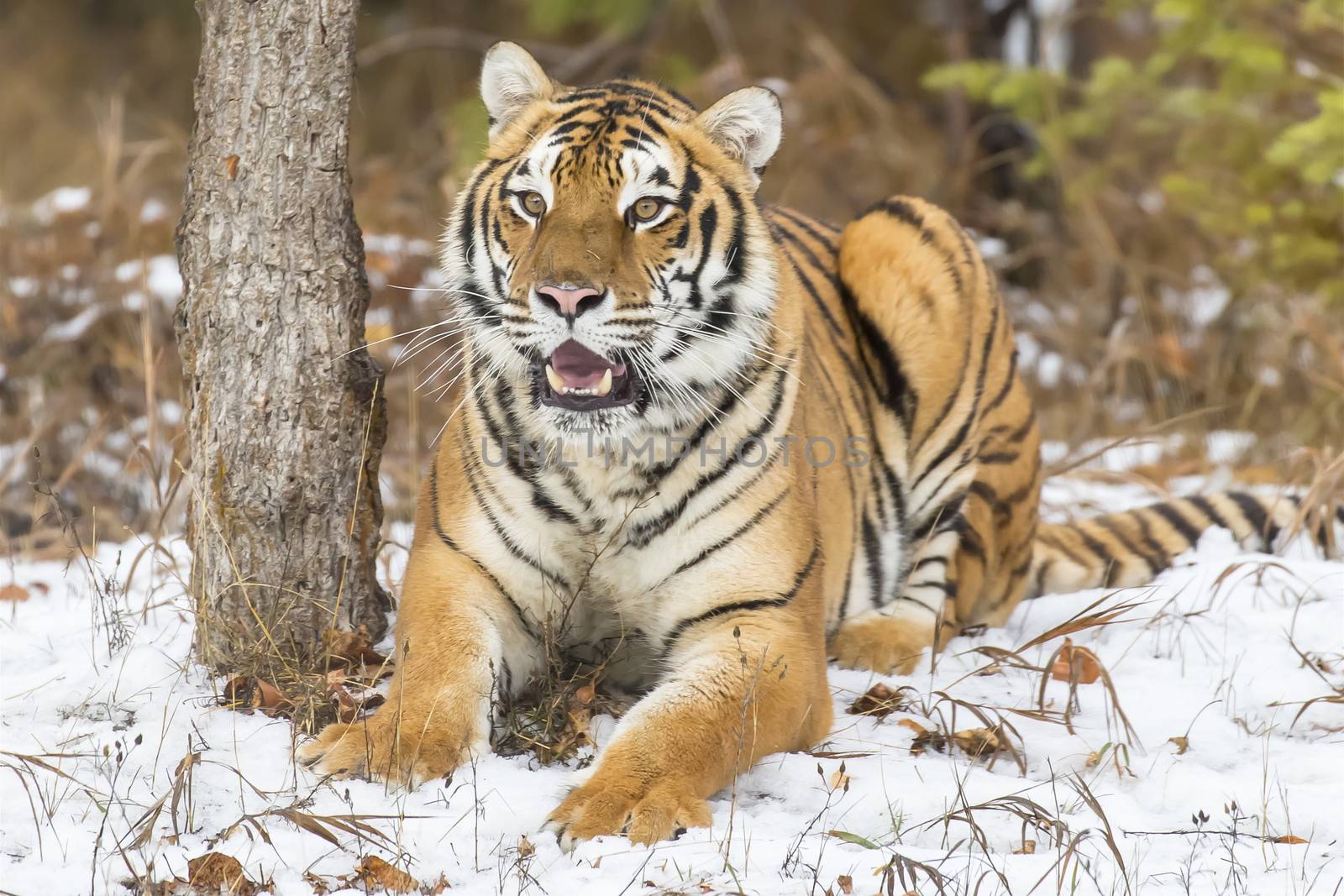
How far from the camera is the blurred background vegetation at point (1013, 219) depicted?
5.95 meters

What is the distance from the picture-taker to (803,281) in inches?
169

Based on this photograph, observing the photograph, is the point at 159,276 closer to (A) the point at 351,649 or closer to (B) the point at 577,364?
(A) the point at 351,649

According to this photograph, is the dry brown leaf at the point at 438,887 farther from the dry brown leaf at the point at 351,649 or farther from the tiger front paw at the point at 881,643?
the tiger front paw at the point at 881,643

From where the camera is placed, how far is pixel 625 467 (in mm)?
3244

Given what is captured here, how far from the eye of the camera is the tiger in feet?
9.61

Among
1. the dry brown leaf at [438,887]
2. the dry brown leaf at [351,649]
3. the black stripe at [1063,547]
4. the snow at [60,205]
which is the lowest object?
the black stripe at [1063,547]

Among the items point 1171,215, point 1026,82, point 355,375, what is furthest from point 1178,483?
point 355,375

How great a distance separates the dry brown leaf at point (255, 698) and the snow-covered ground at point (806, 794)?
4cm

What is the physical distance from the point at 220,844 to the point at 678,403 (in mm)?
1387

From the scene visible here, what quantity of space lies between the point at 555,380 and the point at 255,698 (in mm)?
1002

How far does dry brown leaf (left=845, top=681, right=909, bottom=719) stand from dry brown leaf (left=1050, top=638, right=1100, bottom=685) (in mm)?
384

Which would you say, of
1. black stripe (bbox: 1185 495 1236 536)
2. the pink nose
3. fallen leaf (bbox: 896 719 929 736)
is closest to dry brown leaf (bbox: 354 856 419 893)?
the pink nose

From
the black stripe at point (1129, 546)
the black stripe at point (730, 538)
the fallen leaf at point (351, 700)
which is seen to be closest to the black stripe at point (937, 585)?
the black stripe at point (1129, 546)

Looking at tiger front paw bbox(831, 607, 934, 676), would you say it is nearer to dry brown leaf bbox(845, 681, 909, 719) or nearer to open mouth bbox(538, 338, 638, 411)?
dry brown leaf bbox(845, 681, 909, 719)
